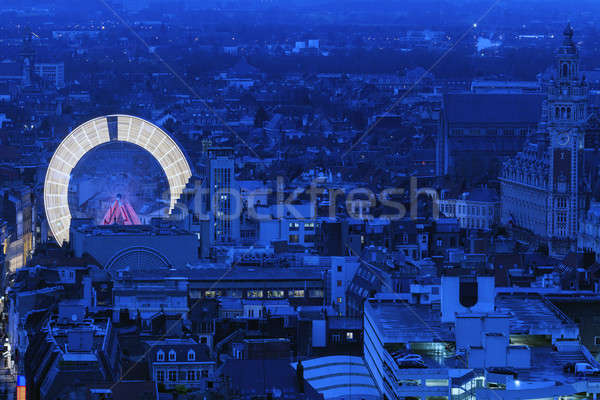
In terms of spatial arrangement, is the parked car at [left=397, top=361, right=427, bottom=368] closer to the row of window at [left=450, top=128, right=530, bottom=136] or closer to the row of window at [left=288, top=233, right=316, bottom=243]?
the row of window at [left=288, top=233, right=316, bottom=243]

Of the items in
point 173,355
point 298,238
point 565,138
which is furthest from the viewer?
point 565,138

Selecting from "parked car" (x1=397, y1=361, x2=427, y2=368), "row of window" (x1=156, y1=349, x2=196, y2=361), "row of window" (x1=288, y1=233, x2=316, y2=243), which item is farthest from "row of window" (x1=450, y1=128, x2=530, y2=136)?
"parked car" (x1=397, y1=361, x2=427, y2=368)

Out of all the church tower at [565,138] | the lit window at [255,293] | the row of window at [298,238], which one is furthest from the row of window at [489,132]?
the lit window at [255,293]

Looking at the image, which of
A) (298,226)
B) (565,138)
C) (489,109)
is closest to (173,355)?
(298,226)

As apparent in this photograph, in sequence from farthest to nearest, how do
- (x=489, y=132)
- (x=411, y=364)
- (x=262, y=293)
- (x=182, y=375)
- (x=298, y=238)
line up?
(x=489, y=132), (x=298, y=238), (x=262, y=293), (x=182, y=375), (x=411, y=364)

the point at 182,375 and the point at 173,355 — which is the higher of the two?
the point at 173,355

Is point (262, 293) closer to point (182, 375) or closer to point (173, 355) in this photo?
point (173, 355)

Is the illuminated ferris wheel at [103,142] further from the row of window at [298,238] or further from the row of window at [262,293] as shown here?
the row of window at [262,293]
